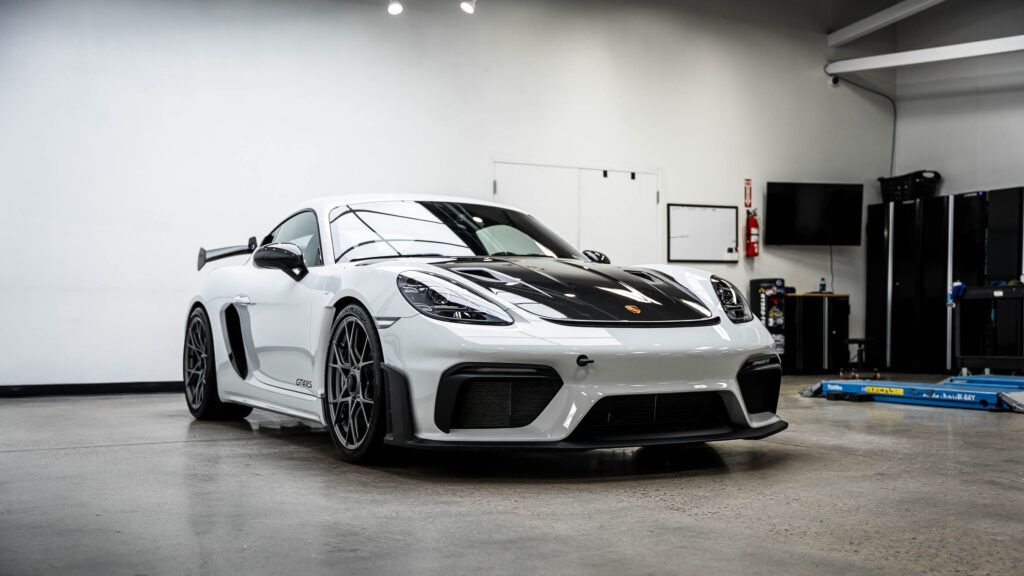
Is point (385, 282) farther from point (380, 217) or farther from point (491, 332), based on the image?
point (380, 217)

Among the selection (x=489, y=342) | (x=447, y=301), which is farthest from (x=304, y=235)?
(x=489, y=342)

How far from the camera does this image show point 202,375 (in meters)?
5.55

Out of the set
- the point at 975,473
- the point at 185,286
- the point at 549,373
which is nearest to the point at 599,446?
the point at 549,373

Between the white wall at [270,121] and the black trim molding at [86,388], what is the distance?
7cm

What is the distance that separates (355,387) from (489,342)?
71 centimetres

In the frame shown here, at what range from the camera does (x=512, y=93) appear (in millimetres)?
10211

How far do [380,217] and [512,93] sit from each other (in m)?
6.01

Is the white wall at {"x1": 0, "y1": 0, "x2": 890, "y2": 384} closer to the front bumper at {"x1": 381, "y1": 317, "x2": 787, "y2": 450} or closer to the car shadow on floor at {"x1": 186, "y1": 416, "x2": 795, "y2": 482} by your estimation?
the car shadow on floor at {"x1": 186, "y1": 416, "x2": 795, "y2": 482}

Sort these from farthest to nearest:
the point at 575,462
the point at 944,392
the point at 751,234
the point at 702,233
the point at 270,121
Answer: the point at 751,234 → the point at 702,233 → the point at 270,121 → the point at 944,392 → the point at 575,462

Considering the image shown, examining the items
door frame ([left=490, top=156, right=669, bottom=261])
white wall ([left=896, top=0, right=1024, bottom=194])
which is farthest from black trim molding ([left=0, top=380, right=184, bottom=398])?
white wall ([left=896, top=0, right=1024, bottom=194])

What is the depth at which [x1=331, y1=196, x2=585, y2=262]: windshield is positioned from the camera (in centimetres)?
431

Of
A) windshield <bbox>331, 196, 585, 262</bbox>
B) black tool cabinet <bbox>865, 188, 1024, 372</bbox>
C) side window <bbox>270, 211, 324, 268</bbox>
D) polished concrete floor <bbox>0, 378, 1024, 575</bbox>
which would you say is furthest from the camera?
black tool cabinet <bbox>865, 188, 1024, 372</bbox>

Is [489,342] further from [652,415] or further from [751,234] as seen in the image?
[751,234]

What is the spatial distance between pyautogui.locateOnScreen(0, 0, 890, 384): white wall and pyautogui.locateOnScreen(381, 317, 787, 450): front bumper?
18.7 feet
